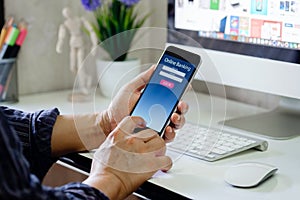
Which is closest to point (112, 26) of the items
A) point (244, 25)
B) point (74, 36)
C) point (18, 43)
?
point (74, 36)

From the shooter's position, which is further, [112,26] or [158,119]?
[112,26]

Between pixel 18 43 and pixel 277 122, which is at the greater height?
pixel 18 43

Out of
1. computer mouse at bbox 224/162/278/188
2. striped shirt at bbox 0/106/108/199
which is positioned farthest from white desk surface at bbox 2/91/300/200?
striped shirt at bbox 0/106/108/199

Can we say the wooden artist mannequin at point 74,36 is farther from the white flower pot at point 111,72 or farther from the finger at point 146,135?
the finger at point 146,135

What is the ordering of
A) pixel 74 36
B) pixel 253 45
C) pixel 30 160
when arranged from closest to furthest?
pixel 30 160 → pixel 253 45 → pixel 74 36

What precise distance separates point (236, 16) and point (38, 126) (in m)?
0.42

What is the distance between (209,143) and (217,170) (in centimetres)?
10

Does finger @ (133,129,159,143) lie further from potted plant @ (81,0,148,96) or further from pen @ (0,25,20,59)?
pen @ (0,25,20,59)

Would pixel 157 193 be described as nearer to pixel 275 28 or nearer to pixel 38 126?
pixel 38 126

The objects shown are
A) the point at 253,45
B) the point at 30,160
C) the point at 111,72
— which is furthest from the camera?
the point at 111,72

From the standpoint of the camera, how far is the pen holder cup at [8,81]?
1.42m

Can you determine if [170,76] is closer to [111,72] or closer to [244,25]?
[244,25]

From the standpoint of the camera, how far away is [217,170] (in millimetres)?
969

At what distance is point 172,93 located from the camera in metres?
0.96
